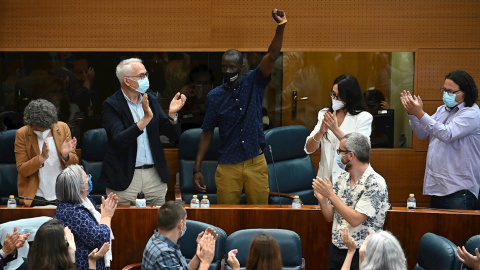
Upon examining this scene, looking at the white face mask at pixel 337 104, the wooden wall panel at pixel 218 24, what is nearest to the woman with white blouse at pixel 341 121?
the white face mask at pixel 337 104

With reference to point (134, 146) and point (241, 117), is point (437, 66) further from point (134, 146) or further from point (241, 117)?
point (134, 146)

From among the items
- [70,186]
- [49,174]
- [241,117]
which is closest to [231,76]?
[241,117]

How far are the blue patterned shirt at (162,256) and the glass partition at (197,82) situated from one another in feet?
A: 10.5

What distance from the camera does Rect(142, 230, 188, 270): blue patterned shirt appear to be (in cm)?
423

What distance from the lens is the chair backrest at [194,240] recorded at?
17.6 ft

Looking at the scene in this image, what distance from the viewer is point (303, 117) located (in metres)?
7.55

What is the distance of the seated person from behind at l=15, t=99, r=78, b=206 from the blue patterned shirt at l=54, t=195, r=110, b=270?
1.50 m

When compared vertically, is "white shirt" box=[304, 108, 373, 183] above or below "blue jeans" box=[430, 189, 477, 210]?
above

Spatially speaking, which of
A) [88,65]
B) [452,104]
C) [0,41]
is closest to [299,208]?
[452,104]

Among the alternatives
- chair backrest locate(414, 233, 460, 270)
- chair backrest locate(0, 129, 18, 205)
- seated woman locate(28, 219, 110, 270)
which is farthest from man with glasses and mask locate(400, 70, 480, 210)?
chair backrest locate(0, 129, 18, 205)

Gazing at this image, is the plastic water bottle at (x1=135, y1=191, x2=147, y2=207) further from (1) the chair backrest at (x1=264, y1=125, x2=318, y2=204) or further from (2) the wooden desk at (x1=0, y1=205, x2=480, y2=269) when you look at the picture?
(1) the chair backrest at (x1=264, y1=125, x2=318, y2=204)

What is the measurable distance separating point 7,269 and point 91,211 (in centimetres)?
68

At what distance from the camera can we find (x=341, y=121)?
19.6ft

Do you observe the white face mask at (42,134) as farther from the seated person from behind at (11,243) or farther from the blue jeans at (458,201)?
the blue jeans at (458,201)
